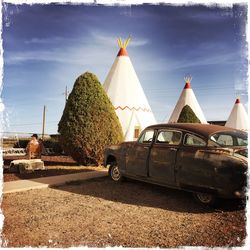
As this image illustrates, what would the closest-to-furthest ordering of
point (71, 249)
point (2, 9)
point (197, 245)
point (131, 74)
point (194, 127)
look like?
point (71, 249)
point (197, 245)
point (2, 9)
point (194, 127)
point (131, 74)

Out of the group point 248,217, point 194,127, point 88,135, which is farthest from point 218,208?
point 88,135

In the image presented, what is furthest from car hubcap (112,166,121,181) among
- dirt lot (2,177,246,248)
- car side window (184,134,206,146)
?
car side window (184,134,206,146)

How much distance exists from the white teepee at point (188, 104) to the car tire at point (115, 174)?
18.8 meters

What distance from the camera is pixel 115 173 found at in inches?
300

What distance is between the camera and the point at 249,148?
5074 millimetres

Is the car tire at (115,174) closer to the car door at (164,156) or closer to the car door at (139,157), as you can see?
the car door at (139,157)

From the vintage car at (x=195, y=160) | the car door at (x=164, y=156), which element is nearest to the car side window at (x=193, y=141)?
the vintage car at (x=195, y=160)

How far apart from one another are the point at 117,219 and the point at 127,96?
14048 mm

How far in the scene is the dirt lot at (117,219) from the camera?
12.5 ft

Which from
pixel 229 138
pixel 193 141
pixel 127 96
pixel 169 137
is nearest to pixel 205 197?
pixel 193 141

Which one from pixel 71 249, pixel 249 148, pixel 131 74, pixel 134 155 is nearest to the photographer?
pixel 71 249

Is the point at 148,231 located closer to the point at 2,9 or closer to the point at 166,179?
the point at 166,179

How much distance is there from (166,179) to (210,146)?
1.14 metres

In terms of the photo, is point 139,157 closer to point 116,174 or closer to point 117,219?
point 116,174
